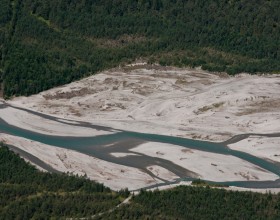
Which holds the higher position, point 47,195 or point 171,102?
point 171,102

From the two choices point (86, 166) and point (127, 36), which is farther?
point (127, 36)

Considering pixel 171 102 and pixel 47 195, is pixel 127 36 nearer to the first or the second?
pixel 171 102

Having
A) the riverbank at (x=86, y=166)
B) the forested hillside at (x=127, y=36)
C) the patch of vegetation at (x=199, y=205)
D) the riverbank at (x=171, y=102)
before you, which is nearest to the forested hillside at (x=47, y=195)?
the patch of vegetation at (x=199, y=205)

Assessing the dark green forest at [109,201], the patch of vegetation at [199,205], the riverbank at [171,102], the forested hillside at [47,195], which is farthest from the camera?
the riverbank at [171,102]

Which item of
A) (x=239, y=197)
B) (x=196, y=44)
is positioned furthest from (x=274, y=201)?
(x=196, y=44)

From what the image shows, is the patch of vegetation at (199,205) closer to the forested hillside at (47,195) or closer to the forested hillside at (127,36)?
the forested hillside at (47,195)

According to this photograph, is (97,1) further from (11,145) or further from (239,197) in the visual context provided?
(239,197)

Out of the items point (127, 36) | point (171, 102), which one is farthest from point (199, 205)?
point (127, 36)
